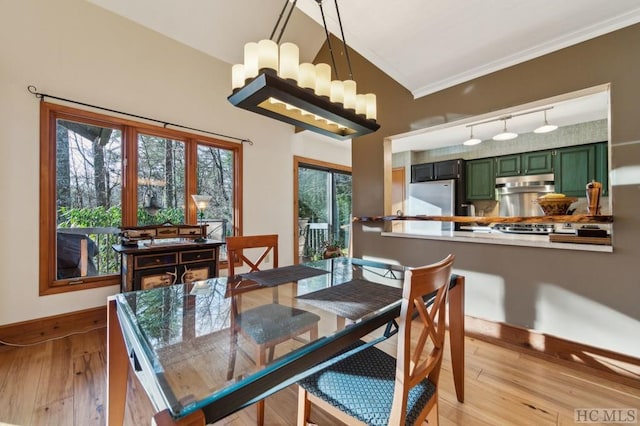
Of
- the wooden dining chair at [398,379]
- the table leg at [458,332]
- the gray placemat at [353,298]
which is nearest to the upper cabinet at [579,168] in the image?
the table leg at [458,332]

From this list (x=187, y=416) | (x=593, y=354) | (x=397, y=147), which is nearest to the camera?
(x=187, y=416)

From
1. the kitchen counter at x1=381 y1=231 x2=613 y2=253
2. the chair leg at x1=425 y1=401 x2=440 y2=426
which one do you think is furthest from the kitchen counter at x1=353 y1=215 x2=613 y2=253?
the chair leg at x1=425 y1=401 x2=440 y2=426

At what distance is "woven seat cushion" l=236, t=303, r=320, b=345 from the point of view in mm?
1029

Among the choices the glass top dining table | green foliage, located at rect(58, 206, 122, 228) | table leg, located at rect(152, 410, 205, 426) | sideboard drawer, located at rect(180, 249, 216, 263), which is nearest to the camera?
table leg, located at rect(152, 410, 205, 426)

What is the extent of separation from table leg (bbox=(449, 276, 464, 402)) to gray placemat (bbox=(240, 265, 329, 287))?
84 cm

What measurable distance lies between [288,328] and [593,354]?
229 cm

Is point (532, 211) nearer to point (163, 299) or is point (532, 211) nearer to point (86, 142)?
point (163, 299)

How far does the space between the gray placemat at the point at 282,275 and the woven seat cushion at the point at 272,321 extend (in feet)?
A: 1.20

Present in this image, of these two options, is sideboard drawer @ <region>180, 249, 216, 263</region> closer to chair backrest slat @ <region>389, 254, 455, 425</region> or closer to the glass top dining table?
the glass top dining table

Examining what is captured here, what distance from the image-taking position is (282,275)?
1.82 metres

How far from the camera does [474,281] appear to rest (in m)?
2.49

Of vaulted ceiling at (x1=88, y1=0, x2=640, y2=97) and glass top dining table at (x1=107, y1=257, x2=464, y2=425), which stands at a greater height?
vaulted ceiling at (x1=88, y1=0, x2=640, y2=97)

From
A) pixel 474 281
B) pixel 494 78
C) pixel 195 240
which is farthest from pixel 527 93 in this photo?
pixel 195 240

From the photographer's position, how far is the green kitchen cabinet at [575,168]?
364 cm
